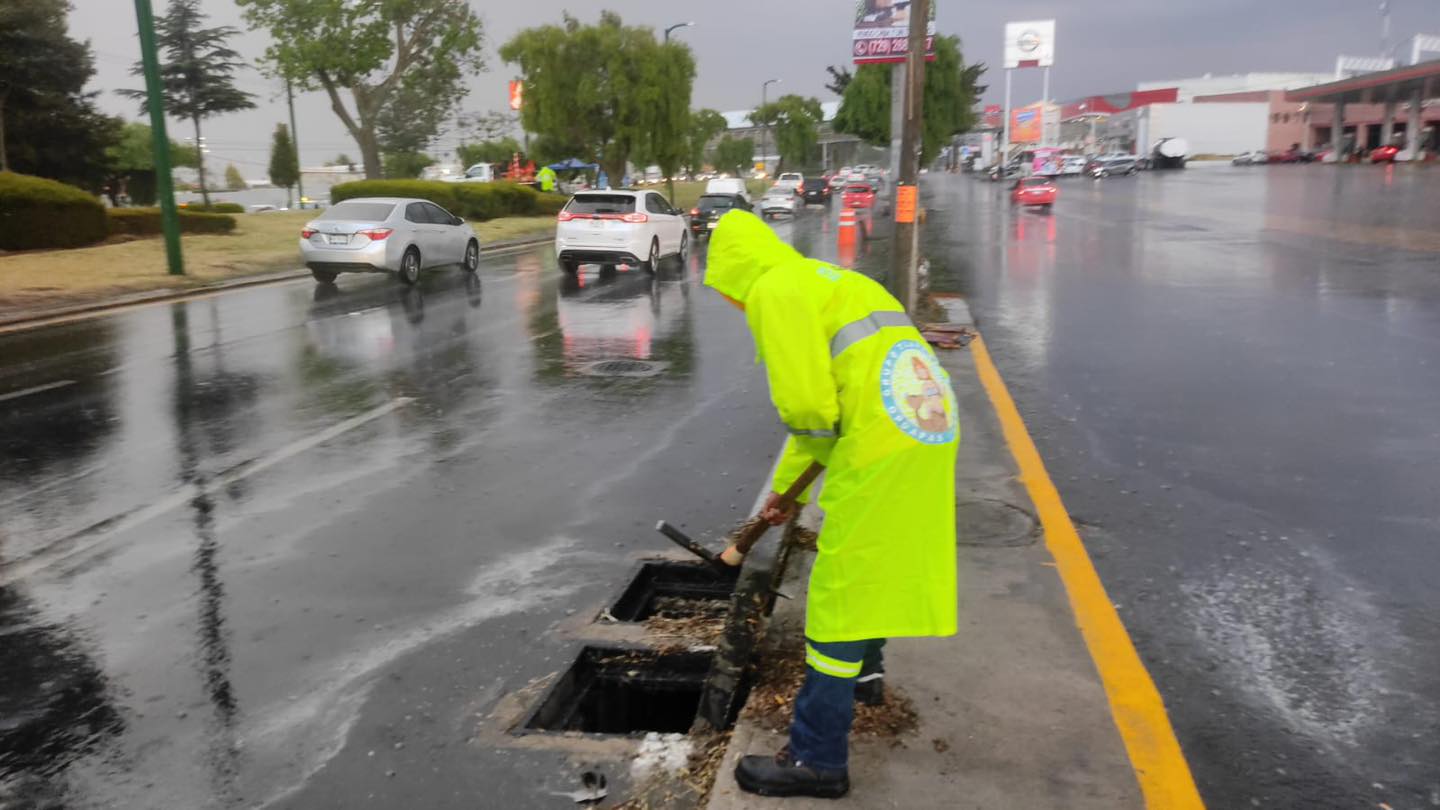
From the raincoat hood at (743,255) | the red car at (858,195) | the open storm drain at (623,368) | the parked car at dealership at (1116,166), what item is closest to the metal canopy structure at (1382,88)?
the parked car at dealership at (1116,166)

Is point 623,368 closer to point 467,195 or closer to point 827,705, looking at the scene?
point 827,705

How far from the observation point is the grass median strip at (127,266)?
17.4 metres

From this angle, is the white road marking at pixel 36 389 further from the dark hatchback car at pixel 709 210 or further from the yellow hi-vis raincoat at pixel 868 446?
the dark hatchback car at pixel 709 210

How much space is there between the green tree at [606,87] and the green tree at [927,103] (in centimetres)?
1274

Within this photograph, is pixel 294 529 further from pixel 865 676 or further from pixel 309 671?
pixel 865 676

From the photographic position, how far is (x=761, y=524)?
3656mm

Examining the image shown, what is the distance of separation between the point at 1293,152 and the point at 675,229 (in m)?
83.1

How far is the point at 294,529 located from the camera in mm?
5973

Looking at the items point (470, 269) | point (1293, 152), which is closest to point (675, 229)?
point (470, 269)

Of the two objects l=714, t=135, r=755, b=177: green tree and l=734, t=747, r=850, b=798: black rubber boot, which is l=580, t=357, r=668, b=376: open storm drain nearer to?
l=734, t=747, r=850, b=798: black rubber boot

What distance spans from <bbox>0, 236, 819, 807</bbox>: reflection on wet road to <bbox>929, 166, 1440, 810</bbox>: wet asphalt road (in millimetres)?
2243

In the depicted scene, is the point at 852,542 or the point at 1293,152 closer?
the point at 852,542

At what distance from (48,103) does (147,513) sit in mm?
36534

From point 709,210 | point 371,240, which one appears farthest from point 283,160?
point 371,240
